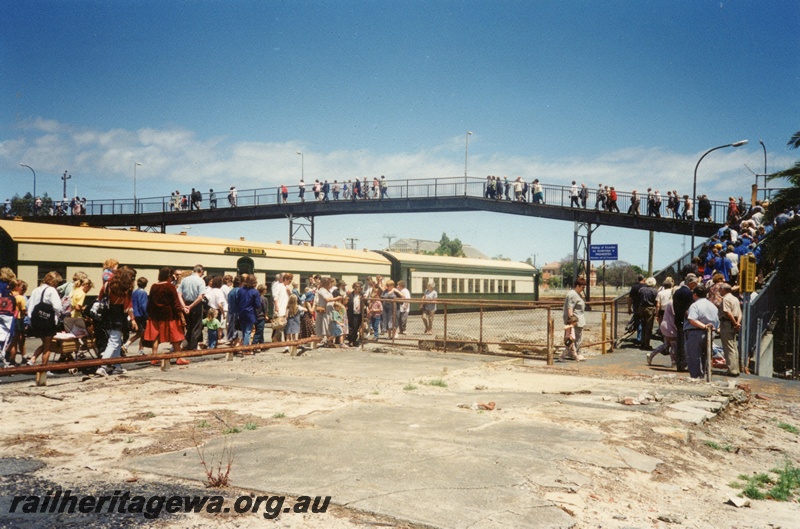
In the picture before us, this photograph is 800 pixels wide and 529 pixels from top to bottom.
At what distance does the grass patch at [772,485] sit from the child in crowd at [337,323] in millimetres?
10826

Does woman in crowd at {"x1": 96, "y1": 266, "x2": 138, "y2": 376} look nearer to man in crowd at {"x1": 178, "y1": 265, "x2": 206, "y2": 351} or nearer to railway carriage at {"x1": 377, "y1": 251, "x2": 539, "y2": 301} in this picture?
man in crowd at {"x1": 178, "y1": 265, "x2": 206, "y2": 351}

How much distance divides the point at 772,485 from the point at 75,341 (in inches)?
385

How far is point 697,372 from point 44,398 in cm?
1033

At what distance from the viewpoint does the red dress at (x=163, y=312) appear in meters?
10.5

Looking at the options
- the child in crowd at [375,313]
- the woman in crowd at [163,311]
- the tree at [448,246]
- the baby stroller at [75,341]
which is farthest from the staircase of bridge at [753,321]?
the tree at [448,246]

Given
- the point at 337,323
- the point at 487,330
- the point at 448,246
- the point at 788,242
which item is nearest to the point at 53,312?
the point at 337,323

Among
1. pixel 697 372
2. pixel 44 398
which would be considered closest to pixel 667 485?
pixel 697 372

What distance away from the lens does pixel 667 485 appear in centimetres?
506

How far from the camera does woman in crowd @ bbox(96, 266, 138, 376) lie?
31.6 feet

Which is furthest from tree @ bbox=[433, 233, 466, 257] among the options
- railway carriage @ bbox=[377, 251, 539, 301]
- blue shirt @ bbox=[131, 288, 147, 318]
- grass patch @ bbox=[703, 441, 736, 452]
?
grass patch @ bbox=[703, 441, 736, 452]

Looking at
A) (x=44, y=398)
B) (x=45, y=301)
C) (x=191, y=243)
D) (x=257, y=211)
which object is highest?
(x=257, y=211)

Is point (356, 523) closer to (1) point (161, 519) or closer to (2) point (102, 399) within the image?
(1) point (161, 519)

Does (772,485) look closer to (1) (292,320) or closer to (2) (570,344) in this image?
(2) (570,344)

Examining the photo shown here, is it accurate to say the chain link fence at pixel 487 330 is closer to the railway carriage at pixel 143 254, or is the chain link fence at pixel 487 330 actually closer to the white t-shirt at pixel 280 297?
the white t-shirt at pixel 280 297
